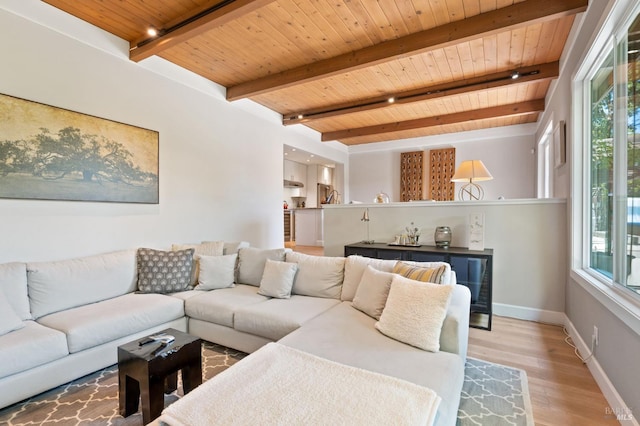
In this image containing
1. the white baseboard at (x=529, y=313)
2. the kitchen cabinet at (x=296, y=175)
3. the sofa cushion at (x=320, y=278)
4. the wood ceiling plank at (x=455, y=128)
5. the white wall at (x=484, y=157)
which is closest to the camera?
the sofa cushion at (x=320, y=278)

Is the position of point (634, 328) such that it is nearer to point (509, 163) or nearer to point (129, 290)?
point (129, 290)

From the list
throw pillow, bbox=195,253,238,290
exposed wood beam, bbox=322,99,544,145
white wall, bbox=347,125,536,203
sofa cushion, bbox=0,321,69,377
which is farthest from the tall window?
white wall, bbox=347,125,536,203

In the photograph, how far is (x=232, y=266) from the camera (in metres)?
3.30

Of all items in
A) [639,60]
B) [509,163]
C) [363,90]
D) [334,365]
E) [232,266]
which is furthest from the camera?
[509,163]

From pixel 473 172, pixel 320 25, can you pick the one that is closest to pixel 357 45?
pixel 320 25

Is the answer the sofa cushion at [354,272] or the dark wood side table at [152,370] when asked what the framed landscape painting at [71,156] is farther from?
the sofa cushion at [354,272]

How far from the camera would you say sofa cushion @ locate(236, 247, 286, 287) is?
3254 millimetres

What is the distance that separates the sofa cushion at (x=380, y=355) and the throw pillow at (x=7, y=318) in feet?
6.15

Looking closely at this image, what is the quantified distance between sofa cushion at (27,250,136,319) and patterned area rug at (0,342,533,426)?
25.9 inches

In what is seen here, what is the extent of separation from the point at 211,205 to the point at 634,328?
4172 millimetres

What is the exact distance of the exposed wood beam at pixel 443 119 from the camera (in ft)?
16.1

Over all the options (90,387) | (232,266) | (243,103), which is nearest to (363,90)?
(243,103)

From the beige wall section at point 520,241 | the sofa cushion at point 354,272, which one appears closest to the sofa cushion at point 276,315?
the sofa cushion at point 354,272

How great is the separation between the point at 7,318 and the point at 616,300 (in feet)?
12.9
